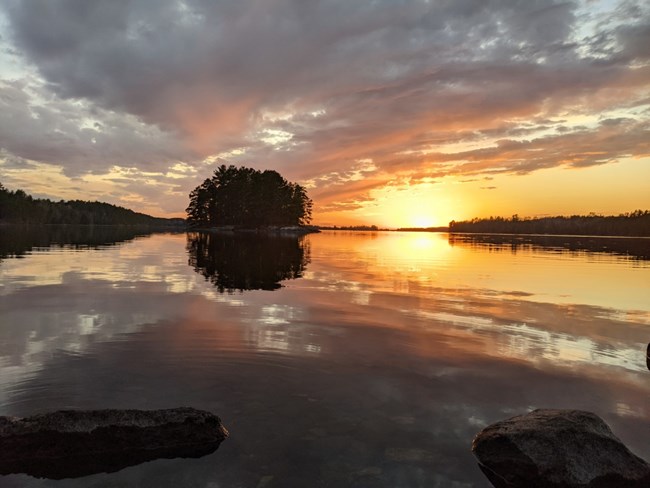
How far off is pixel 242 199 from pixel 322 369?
151 m

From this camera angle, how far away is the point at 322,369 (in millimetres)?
9391

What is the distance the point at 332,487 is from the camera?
5.20 metres

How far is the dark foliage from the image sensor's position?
157 metres

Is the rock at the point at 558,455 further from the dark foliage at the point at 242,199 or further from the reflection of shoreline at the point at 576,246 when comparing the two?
the dark foliage at the point at 242,199

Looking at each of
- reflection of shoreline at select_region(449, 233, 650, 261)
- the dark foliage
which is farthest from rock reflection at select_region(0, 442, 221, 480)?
the dark foliage

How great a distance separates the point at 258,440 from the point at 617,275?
108 ft

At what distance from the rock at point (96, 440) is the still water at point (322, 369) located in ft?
0.72

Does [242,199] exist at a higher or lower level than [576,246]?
higher

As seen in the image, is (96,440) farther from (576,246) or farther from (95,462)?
(576,246)

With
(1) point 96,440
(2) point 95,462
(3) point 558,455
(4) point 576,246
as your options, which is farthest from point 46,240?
(4) point 576,246

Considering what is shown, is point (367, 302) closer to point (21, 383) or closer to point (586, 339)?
point (586, 339)

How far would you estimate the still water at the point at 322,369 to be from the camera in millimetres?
5789

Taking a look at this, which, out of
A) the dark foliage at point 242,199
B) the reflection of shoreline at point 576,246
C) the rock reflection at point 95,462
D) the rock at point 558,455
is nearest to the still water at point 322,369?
the rock reflection at point 95,462

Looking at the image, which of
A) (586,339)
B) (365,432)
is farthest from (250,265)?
(365,432)
